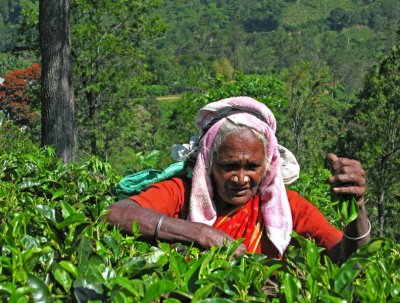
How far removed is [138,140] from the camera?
92.8 feet

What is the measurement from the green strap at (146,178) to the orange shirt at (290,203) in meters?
0.06

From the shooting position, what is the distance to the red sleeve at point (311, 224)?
2.56m

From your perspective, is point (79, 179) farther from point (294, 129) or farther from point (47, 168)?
point (294, 129)

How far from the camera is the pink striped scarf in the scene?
2.65 meters

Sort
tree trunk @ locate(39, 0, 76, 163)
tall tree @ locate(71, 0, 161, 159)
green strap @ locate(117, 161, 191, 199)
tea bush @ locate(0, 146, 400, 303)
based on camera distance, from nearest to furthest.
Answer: tea bush @ locate(0, 146, 400, 303), green strap @ locate(117, 161, 191, 199), tree trunk @ locate(39, 0, 76, 163), tall tree @ locate(71, 0, 161, 159)

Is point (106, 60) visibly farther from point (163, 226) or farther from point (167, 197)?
point (163, 226)

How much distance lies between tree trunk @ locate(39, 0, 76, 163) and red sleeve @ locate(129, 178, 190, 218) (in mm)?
4267

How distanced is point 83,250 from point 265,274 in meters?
0.47

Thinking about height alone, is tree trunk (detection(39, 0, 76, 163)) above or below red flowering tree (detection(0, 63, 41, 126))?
above

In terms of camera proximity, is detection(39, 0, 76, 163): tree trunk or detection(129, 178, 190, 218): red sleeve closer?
detection(129, 178, 190, 218): red sleeve

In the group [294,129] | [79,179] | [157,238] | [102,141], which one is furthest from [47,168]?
[294,129]

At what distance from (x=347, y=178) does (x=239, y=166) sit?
627 mm

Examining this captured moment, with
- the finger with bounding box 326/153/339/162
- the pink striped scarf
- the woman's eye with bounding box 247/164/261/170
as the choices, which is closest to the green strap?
the pink striped scarf

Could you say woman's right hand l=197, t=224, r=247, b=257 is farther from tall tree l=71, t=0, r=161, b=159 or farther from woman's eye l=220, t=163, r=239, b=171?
tall tree l=71, t=0, r=161, b=159
